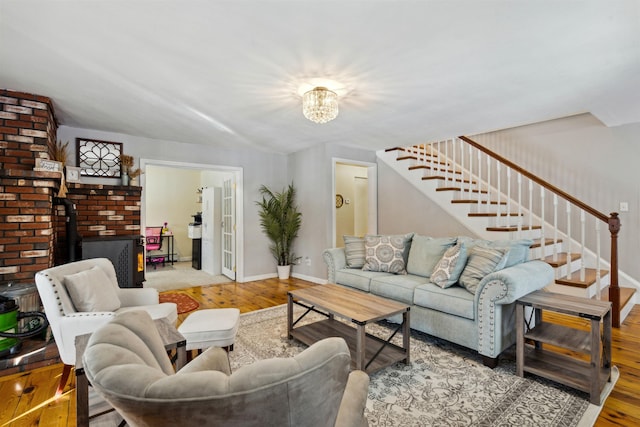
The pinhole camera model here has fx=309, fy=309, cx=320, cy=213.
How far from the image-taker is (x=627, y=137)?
4016 mm

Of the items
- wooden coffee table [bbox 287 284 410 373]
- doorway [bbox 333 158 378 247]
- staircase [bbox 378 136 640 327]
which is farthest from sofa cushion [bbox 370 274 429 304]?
doorway [bbox 333 158 378 247]

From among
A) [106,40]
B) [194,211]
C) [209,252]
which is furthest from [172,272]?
[106,40]

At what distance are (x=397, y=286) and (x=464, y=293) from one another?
62 centimetres

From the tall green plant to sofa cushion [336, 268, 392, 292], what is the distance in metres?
1.93

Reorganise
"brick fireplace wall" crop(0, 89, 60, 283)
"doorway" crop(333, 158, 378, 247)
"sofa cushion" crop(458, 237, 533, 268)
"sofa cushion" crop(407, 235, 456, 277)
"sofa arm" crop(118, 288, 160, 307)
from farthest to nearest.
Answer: "doorway" crop(333, 158, 378, 247), "sofa cushion" crop(407, 235, 456, 277), "brick fireplace wall" crop(0, 89, 60, 283), "sofa cushion" crop(458, 237, 533, 268), "sofa arm" crop(118, 288, 160, 307)

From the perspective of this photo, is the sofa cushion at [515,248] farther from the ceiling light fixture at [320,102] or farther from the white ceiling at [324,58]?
the ceiling light fixture at [320,102]

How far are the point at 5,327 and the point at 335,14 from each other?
319cm

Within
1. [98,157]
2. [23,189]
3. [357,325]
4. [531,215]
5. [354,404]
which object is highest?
[98,157]

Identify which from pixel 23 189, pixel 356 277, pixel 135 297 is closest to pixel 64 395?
pixel 135 297

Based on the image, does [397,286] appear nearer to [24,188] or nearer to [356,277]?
[356,277]

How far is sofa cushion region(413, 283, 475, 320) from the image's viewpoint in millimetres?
2465

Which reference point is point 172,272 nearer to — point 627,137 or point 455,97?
point 455,97

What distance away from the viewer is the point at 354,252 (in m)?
3.72

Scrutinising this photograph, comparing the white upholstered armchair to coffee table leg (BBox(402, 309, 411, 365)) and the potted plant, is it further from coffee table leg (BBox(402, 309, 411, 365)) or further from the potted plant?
the potted plant
